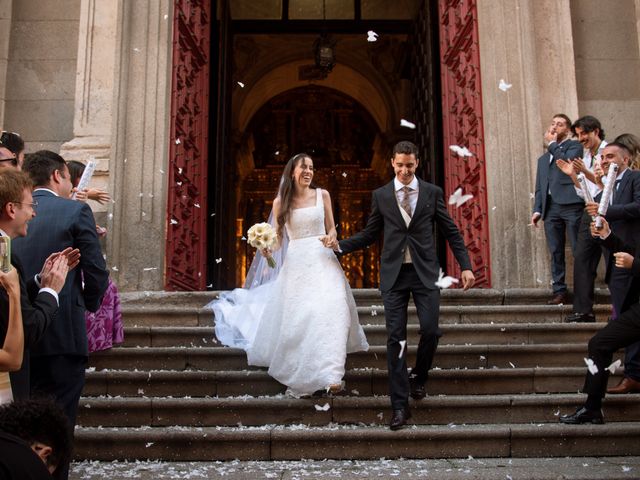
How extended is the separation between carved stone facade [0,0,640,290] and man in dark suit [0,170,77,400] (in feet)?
16.1

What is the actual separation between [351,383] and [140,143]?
421cm

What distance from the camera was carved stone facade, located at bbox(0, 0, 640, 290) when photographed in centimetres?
844

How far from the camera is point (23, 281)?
337 centimetres

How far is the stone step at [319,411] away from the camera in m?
5.46

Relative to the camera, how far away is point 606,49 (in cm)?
962

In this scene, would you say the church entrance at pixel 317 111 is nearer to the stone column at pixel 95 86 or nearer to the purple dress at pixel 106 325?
the stone column at pixel 95 86

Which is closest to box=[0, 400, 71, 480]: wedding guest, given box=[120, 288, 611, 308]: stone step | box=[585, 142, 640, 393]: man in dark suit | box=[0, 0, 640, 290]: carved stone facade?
box=[585, 142, 640, 393]: man in dark suit

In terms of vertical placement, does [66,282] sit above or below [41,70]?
below

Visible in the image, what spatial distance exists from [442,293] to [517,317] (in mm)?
768

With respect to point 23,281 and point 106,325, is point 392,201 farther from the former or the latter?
point 23,281

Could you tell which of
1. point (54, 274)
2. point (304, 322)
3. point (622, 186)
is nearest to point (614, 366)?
point (622, 186)

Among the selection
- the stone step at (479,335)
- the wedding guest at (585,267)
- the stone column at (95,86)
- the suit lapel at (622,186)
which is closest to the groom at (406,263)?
the stone step at (479,335)

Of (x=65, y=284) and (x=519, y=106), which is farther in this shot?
(x=519, y=106)

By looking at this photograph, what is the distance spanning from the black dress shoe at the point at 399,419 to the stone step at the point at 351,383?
1.79ft
